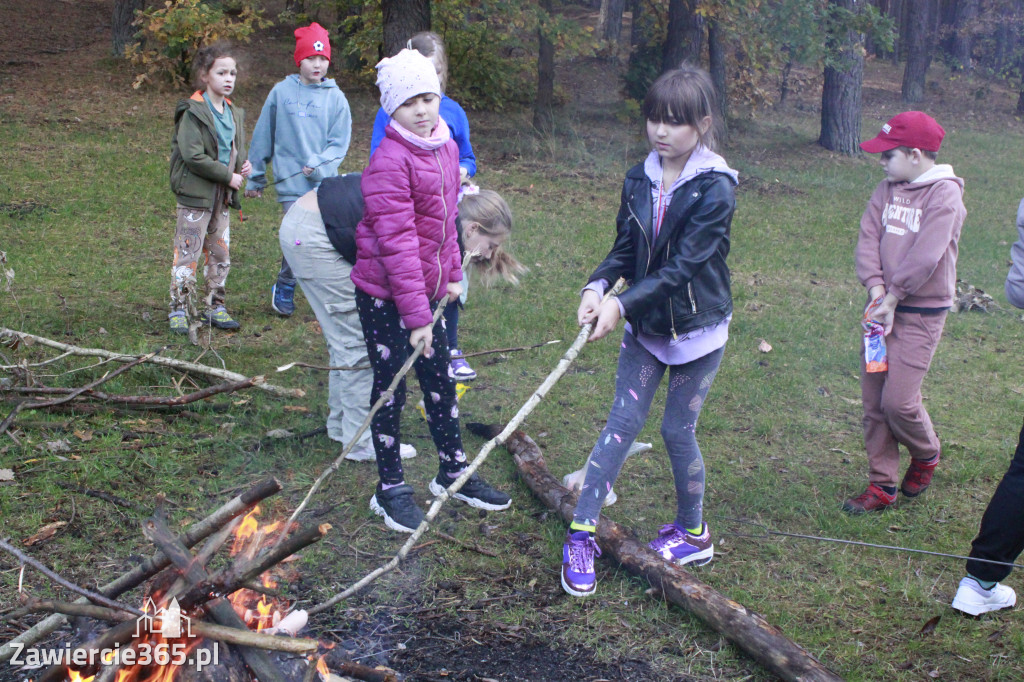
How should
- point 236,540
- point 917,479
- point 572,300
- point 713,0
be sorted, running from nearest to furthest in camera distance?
1. point 236,540
2. point 917,479
3. point 572,300
4. point 713,0

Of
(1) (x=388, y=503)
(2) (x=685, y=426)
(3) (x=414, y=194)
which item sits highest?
(3) (x=414, y=194)

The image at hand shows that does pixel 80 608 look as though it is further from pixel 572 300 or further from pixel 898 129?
pixel 572 300

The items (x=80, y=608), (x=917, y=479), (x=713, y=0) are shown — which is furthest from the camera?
(x=713, y=0)

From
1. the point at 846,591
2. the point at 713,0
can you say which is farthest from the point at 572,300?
the point at 713,0

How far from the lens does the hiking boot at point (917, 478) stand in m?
4.54

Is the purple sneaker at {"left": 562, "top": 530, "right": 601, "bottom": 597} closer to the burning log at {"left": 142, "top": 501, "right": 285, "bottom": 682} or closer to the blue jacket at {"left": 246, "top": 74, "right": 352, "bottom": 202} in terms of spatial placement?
the burning log at {"left": 142, "top": 501, "right": 285, "bottom": 682}

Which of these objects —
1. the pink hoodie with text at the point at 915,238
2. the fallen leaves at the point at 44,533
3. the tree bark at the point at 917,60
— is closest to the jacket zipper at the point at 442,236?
the fallen leaves at the point at 44,533

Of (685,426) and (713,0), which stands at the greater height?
(713,0)

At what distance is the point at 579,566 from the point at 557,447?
4.76ft

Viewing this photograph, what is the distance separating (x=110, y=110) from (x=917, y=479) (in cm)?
1271

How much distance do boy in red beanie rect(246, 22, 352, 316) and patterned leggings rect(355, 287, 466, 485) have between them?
104 inches

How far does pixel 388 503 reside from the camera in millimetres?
4047

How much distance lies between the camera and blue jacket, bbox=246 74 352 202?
6246 millimetres

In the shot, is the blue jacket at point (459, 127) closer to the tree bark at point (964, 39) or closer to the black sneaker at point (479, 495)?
the black sneaker at point (479, 495)
